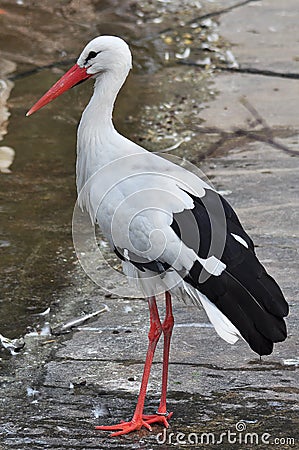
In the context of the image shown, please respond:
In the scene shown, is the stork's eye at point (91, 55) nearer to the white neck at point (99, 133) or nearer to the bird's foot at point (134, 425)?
the white neck at point (99, 133)

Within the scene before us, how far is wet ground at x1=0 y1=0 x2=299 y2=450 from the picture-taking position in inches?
169

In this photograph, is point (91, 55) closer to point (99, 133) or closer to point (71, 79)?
point (71, 79)

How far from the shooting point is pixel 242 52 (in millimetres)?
10398

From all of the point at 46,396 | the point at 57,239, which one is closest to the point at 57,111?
the point at 57,239

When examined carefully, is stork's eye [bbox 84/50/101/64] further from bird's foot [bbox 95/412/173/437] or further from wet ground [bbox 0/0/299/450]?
bird's foot [bbox 95/412/173/437]

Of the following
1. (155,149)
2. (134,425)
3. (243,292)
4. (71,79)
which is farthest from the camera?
(155,149)

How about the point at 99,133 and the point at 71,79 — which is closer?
the point at 99,133

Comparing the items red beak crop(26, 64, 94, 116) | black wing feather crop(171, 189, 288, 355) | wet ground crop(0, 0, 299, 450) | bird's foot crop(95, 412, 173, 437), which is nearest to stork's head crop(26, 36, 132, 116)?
red beak crop(26, 64, 94, 116)

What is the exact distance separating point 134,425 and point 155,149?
12.8 ft

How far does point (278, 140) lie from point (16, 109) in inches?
91.6

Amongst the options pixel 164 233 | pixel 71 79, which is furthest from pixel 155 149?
pixel 164 233

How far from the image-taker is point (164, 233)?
4.03 metres

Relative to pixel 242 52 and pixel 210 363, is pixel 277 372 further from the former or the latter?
pixel 242 52

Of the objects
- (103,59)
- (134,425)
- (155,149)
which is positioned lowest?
(155,149)
